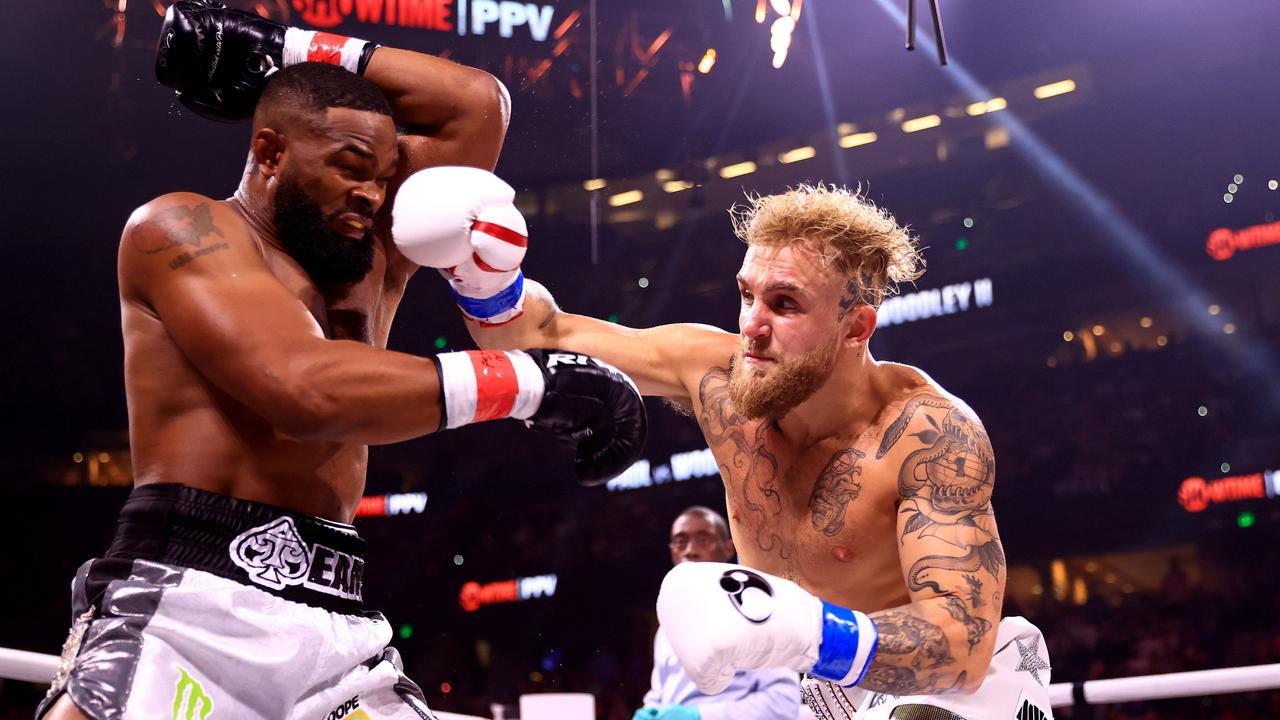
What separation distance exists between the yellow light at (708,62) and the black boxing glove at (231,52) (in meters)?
6.73

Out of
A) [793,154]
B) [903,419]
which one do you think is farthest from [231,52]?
[793,154]

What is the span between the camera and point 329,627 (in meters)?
1.55

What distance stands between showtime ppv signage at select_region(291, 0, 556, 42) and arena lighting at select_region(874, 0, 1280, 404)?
328cm

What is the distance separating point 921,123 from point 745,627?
31.3ft

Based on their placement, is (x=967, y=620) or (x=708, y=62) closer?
(x=967, y=620)

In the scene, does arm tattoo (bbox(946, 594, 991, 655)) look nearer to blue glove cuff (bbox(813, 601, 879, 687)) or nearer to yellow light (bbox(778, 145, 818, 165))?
blue glove cuff (bbox(813, 601, 879, 687))

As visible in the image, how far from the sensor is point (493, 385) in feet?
4.78

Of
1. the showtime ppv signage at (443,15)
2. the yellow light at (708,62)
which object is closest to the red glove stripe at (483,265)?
the showtime ppv signage at (443,15)

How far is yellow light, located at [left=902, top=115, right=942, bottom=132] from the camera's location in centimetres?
1041

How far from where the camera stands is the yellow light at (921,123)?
10.4 m

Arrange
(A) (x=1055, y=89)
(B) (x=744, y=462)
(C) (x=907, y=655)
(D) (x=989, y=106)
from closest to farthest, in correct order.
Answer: (C) (x=907, y=655), (B) (x=744, y=462), (A) (x=1055, y=89), (D) (x=989, y=106)

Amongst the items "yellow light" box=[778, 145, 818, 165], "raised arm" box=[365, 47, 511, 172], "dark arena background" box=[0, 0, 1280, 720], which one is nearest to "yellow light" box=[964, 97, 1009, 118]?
"dark arena background" box=[0, 0, 1280, 720]


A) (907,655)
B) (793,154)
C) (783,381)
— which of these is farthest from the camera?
(793,154)

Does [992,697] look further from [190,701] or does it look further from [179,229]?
[179,229]
